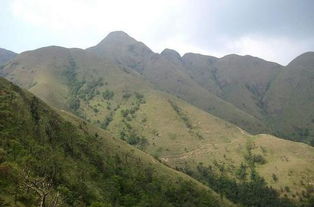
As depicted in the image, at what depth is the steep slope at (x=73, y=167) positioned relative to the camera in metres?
68.4

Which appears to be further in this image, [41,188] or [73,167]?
[73,167]

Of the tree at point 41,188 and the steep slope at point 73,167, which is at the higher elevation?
the tree at point 41,188

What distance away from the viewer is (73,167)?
334 feet

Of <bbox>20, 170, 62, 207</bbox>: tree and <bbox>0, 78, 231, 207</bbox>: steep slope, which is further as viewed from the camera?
<bbox>0, 78, 231, 207</bbox>: steep slope

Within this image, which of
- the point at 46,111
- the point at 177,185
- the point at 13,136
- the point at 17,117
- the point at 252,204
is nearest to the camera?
the point at 13,136

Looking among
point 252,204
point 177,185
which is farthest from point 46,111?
point 252,204

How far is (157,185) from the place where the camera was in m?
141

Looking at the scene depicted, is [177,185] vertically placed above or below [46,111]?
below

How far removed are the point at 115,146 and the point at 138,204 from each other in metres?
43.3

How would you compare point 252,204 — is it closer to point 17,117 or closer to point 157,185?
point 157,185

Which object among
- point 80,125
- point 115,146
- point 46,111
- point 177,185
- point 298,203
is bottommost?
point 298,203

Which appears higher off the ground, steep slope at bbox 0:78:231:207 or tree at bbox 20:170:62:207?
tree at bbox 20:170:62:207

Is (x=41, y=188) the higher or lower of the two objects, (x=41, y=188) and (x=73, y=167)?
the higher

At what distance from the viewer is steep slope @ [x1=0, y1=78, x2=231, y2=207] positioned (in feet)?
225
